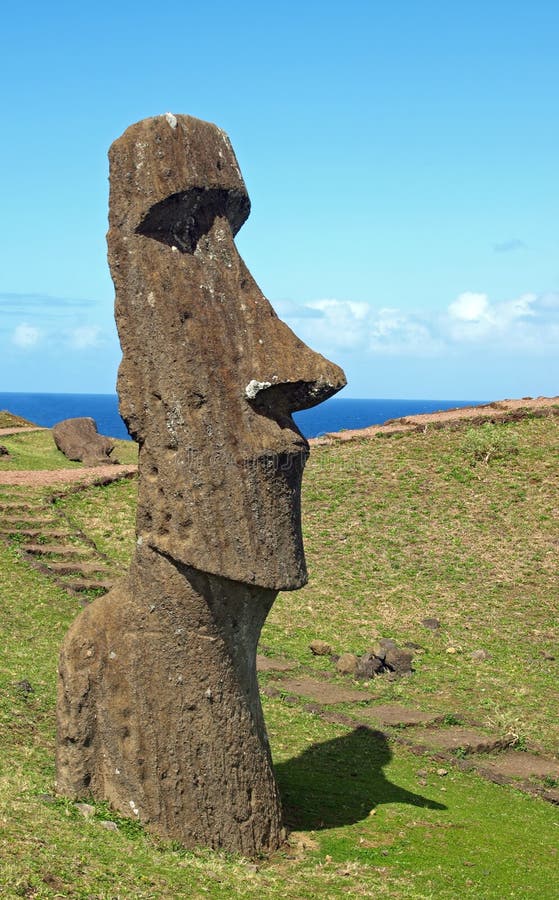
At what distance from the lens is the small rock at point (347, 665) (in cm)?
1634

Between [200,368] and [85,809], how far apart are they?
149 inches

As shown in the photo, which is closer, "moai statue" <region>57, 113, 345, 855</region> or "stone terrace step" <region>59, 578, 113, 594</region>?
"moai statue" <region>57, 113, 345, 855</region>

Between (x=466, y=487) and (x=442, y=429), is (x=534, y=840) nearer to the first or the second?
(x=466, y=487)

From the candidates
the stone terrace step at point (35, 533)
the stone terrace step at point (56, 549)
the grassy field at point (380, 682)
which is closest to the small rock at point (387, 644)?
the grassy field at point (380, 682)

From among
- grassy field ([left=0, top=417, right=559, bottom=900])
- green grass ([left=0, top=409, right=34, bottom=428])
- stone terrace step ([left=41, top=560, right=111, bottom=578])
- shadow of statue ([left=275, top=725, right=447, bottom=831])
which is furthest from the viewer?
green grass ([left=0, top=409, right=34, bottom=428])

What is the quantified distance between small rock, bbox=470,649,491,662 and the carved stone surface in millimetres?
16740

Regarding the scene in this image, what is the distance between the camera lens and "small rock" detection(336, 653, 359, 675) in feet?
53.6

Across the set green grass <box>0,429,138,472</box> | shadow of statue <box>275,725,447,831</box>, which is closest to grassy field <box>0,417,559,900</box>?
shadow of statue <box>275,725,447,831</box>

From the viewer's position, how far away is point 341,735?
13266 millimetres

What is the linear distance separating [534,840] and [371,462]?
16349 millimetres

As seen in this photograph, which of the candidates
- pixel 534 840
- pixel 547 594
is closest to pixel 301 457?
pixel 534 840

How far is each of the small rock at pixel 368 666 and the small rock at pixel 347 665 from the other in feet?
0.21

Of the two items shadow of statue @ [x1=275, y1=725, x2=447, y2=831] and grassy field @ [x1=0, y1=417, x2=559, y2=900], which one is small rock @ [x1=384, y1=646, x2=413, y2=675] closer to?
grassy field @ [x1=0, y1=417, x2=559, y2=900]

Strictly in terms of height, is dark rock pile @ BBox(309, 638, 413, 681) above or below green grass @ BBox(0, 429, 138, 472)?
below
